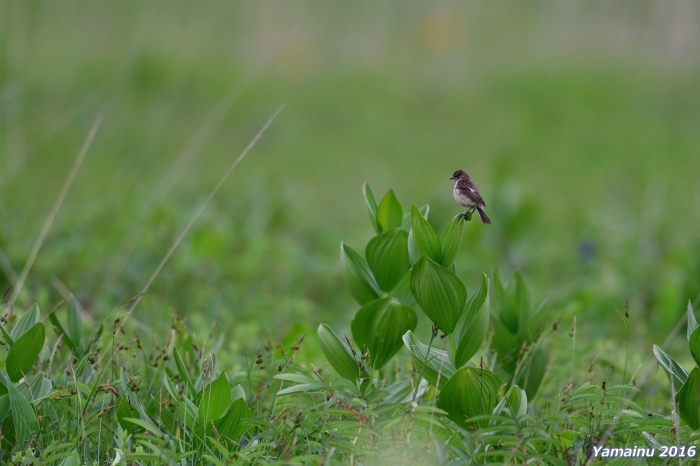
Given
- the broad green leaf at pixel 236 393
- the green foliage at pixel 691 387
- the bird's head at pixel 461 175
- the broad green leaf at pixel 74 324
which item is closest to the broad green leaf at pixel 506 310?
the bird's head at pixel 461 175

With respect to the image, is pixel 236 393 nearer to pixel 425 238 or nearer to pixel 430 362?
pixel 430 362

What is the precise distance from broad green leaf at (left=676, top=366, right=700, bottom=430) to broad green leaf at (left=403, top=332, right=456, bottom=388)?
585mm

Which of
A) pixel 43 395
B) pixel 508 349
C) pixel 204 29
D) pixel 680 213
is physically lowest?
pixel 680 213

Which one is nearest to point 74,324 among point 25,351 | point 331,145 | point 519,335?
point 25,351

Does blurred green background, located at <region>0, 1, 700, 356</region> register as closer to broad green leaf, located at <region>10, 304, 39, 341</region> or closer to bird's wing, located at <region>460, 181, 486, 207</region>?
broad green leaf, located at <region>10, 304, 39, 341</region>

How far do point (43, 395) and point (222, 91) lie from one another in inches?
229

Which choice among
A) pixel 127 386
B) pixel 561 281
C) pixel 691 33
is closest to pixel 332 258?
pixel 561 281

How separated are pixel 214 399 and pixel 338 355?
40cm

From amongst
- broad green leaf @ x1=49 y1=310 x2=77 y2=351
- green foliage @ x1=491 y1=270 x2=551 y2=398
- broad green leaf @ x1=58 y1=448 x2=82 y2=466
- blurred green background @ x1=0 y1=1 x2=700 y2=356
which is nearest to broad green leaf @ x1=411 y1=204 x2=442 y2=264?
green foliage @ x1=491 y1=270 x2=551 y2=398

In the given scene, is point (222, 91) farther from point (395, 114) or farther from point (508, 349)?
point (508, 349)

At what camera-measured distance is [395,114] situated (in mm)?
8102

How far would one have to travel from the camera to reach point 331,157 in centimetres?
707

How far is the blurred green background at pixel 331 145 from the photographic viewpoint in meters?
3.85

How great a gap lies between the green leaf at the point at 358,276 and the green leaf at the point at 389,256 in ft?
0.12
